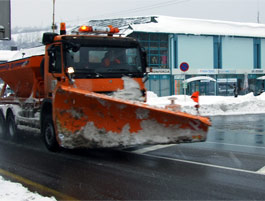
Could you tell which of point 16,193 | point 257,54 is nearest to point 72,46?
point 16,193

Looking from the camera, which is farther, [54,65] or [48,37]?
[48,37]

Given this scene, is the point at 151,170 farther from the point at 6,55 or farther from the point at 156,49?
the point at 6,55

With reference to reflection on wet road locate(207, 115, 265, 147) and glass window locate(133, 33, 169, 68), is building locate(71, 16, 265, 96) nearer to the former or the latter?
glass window locate(133, 33, 169, 68)

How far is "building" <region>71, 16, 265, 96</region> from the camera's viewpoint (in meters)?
41.1

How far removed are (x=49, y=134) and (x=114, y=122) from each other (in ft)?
7.10

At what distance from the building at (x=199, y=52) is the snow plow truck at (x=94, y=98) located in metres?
29.2

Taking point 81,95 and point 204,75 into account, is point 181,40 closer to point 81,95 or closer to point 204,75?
point 204,75

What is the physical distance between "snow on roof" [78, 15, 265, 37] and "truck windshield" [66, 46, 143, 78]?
96.8 ft

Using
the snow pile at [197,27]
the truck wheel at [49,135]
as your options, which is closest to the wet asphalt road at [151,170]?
the truck wheel at [49,135]

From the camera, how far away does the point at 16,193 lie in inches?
223

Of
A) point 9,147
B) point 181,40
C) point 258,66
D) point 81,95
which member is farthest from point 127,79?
→ point 258,66

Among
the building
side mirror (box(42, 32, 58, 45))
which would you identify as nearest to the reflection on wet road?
side mirror (box(42, 32, 58, 45))

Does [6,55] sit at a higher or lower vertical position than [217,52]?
higher

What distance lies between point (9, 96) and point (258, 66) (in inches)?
1553
